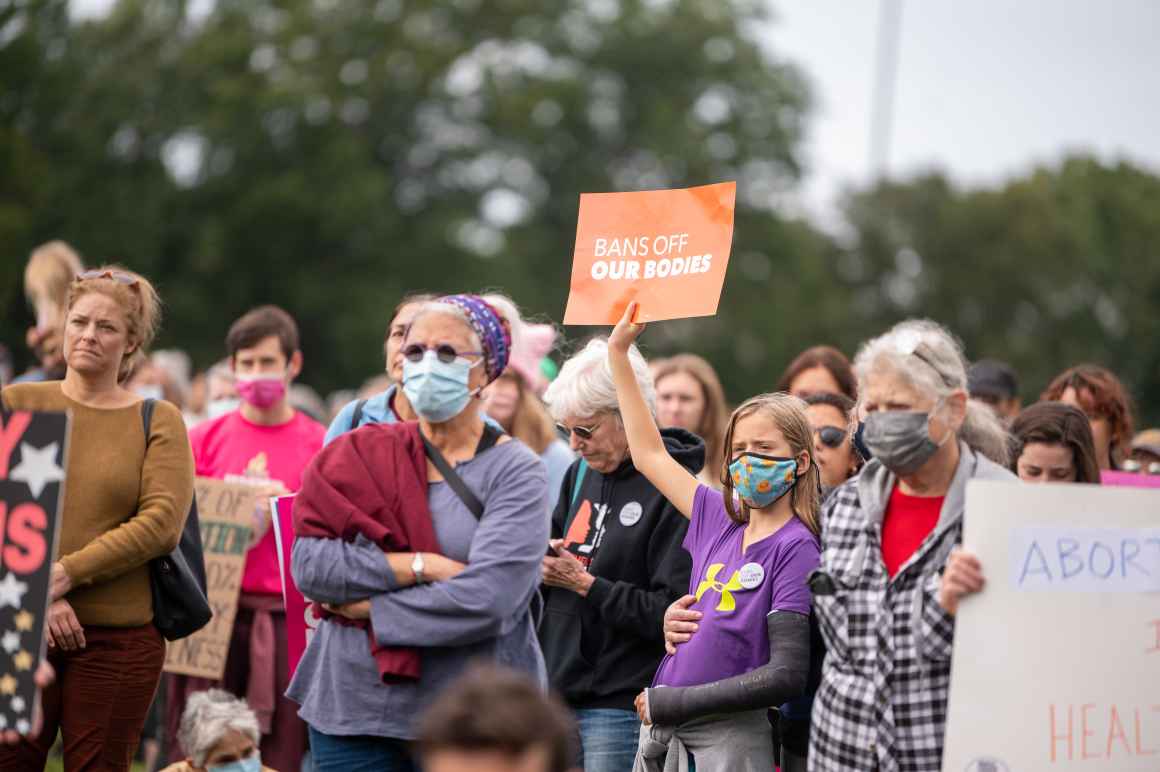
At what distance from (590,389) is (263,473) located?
229 centimetres

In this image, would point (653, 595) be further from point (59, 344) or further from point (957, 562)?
point (59, 344)

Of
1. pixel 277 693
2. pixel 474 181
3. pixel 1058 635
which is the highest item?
pixel 474 181

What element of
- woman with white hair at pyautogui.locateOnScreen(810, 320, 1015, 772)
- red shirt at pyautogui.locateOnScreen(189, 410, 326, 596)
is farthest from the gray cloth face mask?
red shirt at pyautogui.locateOnScreen(189, 410, 326, 596)

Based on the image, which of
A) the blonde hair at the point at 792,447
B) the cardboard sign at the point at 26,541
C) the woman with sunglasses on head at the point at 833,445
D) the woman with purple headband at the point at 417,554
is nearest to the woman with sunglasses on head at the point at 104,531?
the cardboard sign at the point at 26,541

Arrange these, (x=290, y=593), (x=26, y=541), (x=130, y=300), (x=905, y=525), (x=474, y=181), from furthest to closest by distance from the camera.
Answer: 1. (x=474, y=181)
2. (x=290, y=593)
3. (x=130, y=300)
4. (x=26, y=541)
5. (x=905, y=525)

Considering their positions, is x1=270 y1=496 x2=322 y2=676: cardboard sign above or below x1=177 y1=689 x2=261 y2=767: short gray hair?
above

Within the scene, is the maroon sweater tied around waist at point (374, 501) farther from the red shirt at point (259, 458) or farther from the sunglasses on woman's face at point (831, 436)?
the red shirt at point (259, 458)

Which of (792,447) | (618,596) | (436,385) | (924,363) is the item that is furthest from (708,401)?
(924,363)

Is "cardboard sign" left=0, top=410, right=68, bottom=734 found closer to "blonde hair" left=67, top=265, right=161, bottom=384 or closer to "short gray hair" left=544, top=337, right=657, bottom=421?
"blonde hair" left=67, top=265, right=161, bottom=384

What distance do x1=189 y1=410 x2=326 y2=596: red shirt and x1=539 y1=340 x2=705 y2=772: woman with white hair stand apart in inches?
78.4

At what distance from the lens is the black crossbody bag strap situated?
4.59m

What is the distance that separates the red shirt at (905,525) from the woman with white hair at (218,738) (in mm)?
3147

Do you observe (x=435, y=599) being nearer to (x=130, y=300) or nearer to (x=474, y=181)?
(x=130, y=300)

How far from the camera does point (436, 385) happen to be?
4602mm
